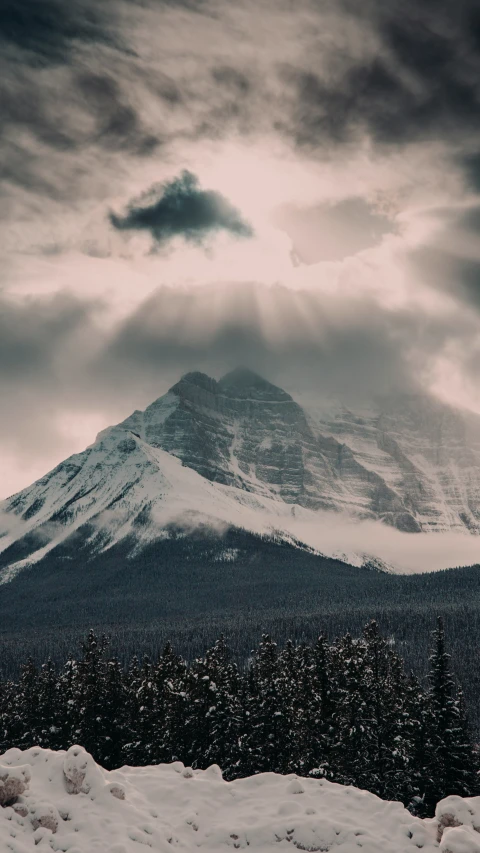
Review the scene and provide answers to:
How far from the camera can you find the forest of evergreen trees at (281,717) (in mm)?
46188

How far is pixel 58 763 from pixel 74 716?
34.2 metres

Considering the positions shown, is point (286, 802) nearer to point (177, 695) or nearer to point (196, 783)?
point (196, 783)

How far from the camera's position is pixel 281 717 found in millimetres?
51094

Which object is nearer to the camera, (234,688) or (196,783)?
(196,783)

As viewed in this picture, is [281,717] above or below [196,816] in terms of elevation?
below

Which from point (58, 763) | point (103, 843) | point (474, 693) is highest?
point (58, 763)

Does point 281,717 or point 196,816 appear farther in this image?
point 281,717

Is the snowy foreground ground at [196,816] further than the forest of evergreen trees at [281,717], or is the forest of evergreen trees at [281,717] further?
the forest of evergreen trees at [281,717]

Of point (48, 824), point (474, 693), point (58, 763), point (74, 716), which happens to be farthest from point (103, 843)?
point (474, 693)

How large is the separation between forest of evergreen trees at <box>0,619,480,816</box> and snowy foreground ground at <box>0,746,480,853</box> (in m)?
21.1

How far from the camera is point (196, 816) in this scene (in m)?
25.5

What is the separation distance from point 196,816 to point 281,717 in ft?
87.6

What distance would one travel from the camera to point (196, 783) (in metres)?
27.9

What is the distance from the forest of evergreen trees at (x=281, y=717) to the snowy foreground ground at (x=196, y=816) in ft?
69.1
